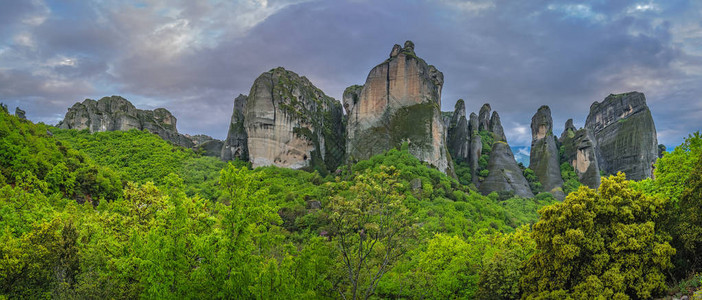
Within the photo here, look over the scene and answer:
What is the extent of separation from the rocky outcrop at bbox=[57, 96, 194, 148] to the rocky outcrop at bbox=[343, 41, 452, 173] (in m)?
44.5

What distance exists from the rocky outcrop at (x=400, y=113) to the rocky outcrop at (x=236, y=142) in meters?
17.3

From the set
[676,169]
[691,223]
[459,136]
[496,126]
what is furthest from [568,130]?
[691,223]

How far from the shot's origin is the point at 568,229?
16.3 meters

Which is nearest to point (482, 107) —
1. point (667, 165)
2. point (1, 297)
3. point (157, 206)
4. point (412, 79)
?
point (412, 79)

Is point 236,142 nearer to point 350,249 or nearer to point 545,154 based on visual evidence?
point 350,249

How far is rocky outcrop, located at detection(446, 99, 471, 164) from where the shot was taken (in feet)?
234

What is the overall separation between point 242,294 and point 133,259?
151 inches

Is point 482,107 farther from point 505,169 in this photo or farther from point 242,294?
point 242,294

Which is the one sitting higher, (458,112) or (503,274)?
(458,112)

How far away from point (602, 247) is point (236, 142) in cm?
5815

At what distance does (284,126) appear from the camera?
62000 millimetres

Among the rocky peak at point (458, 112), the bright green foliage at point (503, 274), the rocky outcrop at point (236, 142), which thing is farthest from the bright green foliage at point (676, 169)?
the rocky peak at point (458, 112)

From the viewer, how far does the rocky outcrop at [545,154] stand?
63875 millimetres

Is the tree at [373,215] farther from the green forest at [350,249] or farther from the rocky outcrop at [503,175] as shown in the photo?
the rocky outcrop at [503,175]
